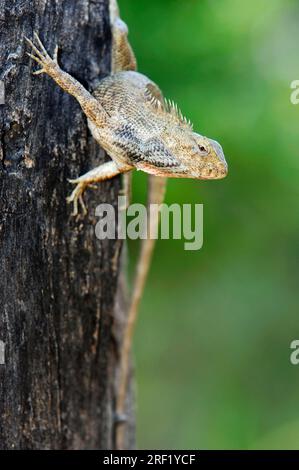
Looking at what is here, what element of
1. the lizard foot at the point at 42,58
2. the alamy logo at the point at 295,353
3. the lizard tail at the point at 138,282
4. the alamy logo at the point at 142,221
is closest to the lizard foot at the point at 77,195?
the alamy logo at the point at 142,221

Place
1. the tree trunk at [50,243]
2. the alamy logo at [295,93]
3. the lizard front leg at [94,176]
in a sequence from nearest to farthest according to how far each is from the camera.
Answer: the tree trunk at [50,243]
the lizard front leg at [94,176]
the alamy logo at [295,93]

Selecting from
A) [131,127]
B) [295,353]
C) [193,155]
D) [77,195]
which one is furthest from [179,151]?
[295,353]

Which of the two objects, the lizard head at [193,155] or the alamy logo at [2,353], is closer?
the lizard head at [193,155]

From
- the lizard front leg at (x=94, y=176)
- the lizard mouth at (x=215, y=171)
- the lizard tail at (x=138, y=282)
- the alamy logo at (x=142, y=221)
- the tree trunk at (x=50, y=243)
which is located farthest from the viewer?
the lizard tail at (x=138, y=282)

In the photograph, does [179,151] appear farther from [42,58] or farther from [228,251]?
[228,251]

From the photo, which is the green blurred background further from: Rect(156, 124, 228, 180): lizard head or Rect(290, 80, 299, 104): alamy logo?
Rect(156, 124, 228, 180): lizard head

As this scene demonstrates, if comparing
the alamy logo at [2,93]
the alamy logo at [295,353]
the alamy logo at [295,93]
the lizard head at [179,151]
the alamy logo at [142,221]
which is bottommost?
the alamy logo at [295,353]

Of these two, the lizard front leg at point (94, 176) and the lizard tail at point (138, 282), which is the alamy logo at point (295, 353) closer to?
the lizard tail at point (138, 282)

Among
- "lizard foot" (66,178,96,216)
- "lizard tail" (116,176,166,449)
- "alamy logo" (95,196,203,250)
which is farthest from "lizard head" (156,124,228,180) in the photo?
"lizard tail" (116,176,166,449)
